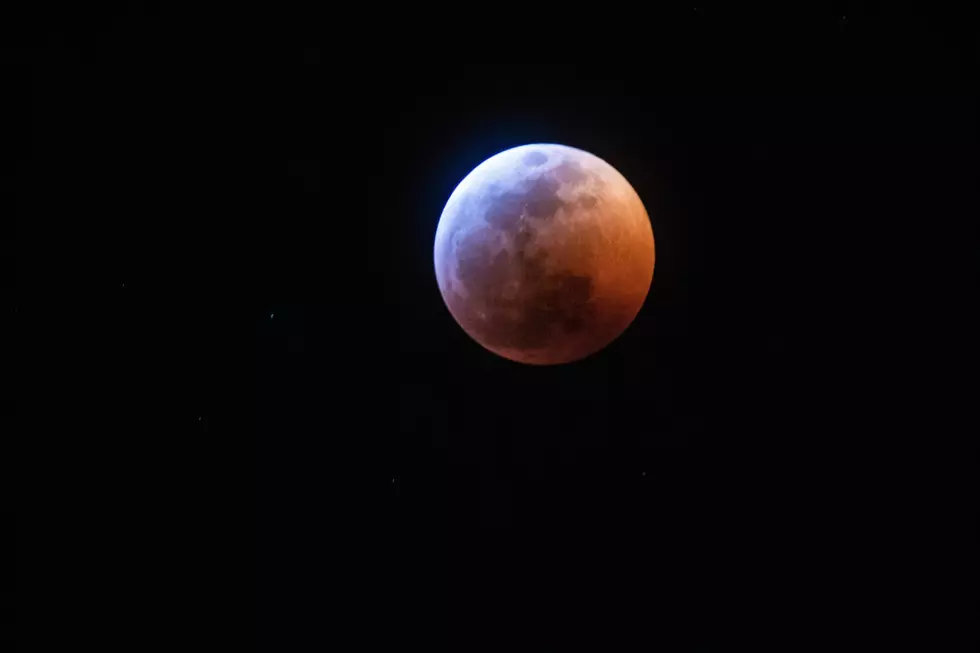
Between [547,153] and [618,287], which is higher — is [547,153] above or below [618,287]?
above

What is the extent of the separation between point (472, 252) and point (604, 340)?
1.98 feet

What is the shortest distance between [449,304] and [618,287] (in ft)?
2.02

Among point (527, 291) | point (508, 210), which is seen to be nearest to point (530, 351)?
point (527, 291)

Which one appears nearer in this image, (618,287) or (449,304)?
(618,287)

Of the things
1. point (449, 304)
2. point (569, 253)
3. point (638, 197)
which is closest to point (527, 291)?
point (569, 253)

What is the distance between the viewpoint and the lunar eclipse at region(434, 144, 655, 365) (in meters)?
2.53

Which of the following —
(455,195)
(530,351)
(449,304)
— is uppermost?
(455,195)

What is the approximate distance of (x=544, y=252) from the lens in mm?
2512

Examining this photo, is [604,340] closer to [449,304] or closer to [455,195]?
[449,304]

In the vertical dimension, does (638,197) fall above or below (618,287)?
above

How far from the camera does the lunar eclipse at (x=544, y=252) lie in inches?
99.5

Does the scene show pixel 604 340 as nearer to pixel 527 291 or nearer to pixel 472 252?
pixel 527 291

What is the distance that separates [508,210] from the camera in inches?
101

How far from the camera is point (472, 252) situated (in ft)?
8.54
